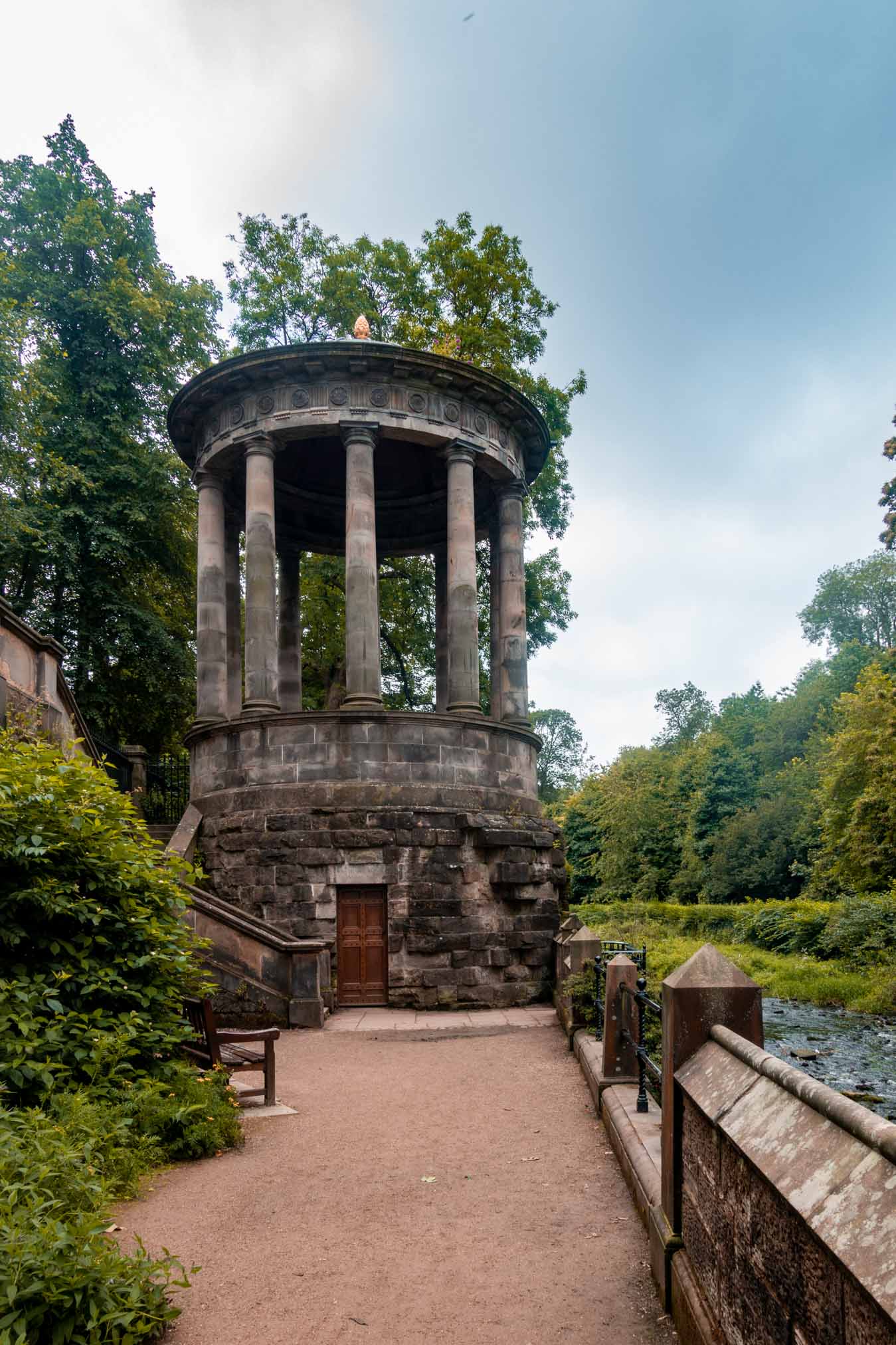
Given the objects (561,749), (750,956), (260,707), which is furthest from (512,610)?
(561,749)

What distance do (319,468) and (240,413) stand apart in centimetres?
453

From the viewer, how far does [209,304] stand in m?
26.4

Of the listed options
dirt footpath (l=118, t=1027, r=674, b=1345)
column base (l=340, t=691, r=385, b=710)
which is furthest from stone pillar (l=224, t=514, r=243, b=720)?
dirt footpath (l=118, t=1027, r=674, b=1345)

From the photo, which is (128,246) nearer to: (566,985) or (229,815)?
(229,815)

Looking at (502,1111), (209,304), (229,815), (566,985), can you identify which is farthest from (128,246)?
(502,1111)

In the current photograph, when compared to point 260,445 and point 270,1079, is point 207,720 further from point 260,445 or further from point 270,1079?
point 270,1079

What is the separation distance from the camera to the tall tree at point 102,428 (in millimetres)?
23031

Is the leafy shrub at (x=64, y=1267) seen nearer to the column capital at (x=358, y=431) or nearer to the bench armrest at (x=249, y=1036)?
the bench armrest at (x=249, y=1036)

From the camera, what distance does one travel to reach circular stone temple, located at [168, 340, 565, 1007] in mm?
14328

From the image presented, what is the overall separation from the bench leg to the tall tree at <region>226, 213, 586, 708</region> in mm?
18669

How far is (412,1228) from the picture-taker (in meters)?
5.20

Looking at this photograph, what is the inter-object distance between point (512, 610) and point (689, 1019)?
49.1 feet

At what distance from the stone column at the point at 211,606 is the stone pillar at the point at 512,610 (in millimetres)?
5317

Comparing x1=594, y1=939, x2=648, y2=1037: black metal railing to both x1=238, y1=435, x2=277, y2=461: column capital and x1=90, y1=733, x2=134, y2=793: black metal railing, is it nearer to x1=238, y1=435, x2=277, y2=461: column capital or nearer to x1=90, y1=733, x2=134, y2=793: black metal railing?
x1=238, y1=435, x2=277, y2=461: column capital
